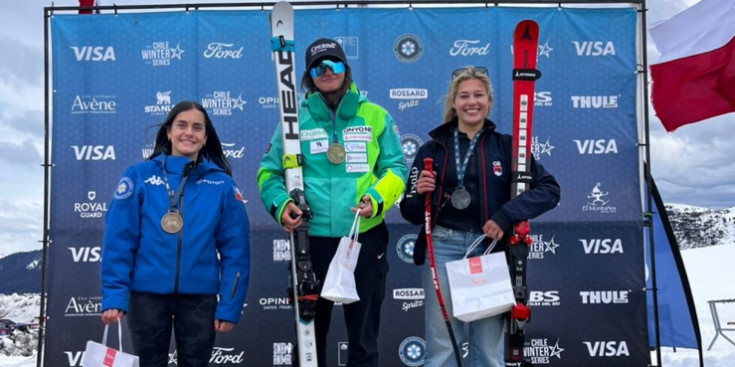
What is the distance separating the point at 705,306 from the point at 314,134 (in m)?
17.5

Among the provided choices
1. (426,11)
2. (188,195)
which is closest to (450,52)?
(426,11)

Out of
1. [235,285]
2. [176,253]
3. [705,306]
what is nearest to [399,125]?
[235,285]

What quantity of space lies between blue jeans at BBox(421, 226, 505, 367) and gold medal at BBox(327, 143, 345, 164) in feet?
1.92

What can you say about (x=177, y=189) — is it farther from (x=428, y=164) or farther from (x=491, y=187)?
(x=491, y=187)

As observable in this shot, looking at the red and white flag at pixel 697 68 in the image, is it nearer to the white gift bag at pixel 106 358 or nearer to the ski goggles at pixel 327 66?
the ski goggles at pixel 327 66

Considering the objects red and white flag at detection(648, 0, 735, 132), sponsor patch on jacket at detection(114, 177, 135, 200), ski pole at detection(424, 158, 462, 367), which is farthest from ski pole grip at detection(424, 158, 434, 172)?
red and white flag at detection(648, 0, 735, 132)

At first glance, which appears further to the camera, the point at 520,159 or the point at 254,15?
the point at 254,15

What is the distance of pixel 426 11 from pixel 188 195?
10.0ft

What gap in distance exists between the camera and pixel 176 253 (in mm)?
2682

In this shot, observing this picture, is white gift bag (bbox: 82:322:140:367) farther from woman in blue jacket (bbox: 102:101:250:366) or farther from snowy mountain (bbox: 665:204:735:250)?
snowy mountain (bbox: 665:204:735:250)

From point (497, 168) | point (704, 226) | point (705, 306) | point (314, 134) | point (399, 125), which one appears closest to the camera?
point (497, 168)

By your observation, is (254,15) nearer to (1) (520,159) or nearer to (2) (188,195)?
(2) (188,195)

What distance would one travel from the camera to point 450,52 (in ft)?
16.6

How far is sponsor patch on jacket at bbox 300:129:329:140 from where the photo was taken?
3.00 meters
